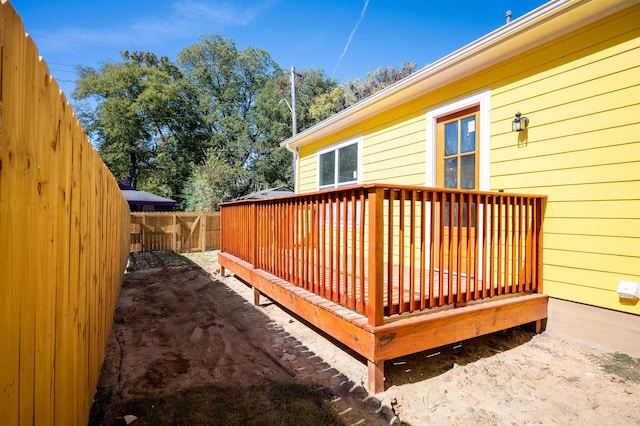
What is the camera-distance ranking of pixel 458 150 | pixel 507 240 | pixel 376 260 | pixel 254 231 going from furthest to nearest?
pixel 254 231 → pixel 458 150 → pixel 507 240 → pixel 376 260

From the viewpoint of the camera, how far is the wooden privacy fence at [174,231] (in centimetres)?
1066

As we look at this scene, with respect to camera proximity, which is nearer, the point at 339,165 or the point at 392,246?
the point at 392,246

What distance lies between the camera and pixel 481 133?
391 cm

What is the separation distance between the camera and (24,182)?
2.87ft

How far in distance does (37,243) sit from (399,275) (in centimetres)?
209

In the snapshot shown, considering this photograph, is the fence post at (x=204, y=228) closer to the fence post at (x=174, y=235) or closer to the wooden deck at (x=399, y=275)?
the fence post at (x=174, y=235)

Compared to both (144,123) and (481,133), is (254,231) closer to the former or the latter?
(481,133)

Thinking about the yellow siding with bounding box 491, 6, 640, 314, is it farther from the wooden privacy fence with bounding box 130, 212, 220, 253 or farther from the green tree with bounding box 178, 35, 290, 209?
the green tree with bounding box 178, 35, 290, 209

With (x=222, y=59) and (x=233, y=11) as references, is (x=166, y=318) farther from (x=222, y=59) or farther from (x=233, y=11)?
(x=222, y=59)

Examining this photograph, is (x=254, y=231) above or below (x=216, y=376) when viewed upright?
above

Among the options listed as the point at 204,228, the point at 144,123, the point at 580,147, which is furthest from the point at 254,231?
the point at 144,123

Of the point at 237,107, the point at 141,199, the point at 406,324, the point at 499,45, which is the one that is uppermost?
the point at 237,107

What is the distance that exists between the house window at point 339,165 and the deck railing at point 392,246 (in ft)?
→ 5.73

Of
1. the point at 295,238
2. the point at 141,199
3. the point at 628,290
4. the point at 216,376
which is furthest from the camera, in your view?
the point at 141,199
